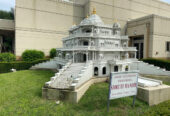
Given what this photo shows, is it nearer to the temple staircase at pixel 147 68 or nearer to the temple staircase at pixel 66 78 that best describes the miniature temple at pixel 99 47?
the temple staircase at pixel 66 78

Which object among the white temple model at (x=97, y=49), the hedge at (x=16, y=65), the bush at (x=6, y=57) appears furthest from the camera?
the bush at (x=6, y=57)

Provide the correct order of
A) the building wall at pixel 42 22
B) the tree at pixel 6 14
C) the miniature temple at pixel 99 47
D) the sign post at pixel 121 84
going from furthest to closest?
the tree at pixel 6 14 < the building wall at pixel 42 22 < the miniature temple at pixel 99 47 < the sign post at pixel 121 84

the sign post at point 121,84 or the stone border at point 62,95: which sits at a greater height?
the sign post at point 121,84

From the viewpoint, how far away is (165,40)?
41.8 meters

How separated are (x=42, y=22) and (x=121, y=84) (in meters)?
39.2

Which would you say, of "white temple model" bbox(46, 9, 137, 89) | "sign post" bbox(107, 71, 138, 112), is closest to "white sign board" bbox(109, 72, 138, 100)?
"sign post" bbox(107, 71, 138, 112)

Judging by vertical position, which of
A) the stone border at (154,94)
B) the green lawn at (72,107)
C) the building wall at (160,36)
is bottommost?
the green lawn at (72,107)

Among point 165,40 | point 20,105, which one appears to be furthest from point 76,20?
point 20,105

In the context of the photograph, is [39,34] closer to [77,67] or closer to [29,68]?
[29,68]

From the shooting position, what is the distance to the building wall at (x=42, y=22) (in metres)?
37.5

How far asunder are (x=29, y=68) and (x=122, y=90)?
98.4 ft

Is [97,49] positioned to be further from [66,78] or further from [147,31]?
[147,31]

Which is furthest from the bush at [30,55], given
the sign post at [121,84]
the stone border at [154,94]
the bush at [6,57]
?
the stone border at [154,94]

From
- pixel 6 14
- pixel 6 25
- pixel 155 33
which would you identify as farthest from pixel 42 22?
pixel 155 33
